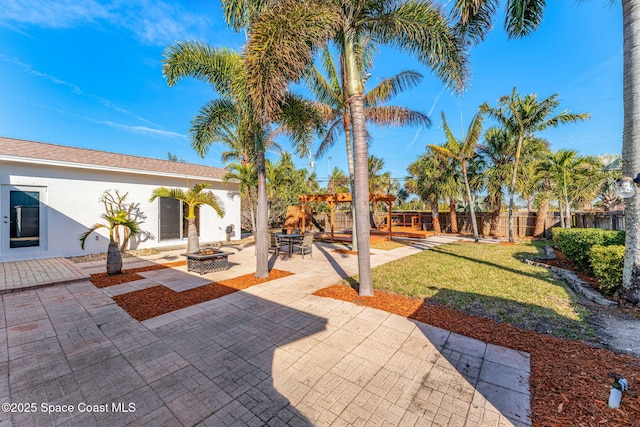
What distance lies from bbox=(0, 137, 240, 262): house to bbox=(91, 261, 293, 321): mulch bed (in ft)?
12.8

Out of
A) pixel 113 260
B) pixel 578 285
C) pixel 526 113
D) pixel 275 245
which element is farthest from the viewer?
pixel 526 113

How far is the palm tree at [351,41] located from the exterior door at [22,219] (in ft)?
28.8

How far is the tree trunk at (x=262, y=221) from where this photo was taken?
6219mm

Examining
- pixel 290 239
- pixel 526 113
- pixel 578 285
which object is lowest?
pixel 578 285

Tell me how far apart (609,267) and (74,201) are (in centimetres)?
1499

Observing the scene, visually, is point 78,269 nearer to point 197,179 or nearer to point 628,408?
point 197,179

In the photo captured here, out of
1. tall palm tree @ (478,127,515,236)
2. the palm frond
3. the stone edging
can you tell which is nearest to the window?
the palm frond

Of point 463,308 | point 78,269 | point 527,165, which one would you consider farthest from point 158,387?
point 527,165

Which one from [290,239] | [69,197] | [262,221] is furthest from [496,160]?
[69,197]

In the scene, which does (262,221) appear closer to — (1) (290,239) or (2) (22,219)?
(1) (290,239)

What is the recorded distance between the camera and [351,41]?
5.09 m

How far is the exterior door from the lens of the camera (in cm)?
788

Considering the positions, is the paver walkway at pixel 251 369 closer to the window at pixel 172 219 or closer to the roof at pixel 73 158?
the roof at pixel 73 158

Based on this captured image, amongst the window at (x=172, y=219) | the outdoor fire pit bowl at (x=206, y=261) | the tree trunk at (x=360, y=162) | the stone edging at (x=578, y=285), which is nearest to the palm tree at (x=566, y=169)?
the stone edging at (x=578, y=285)
